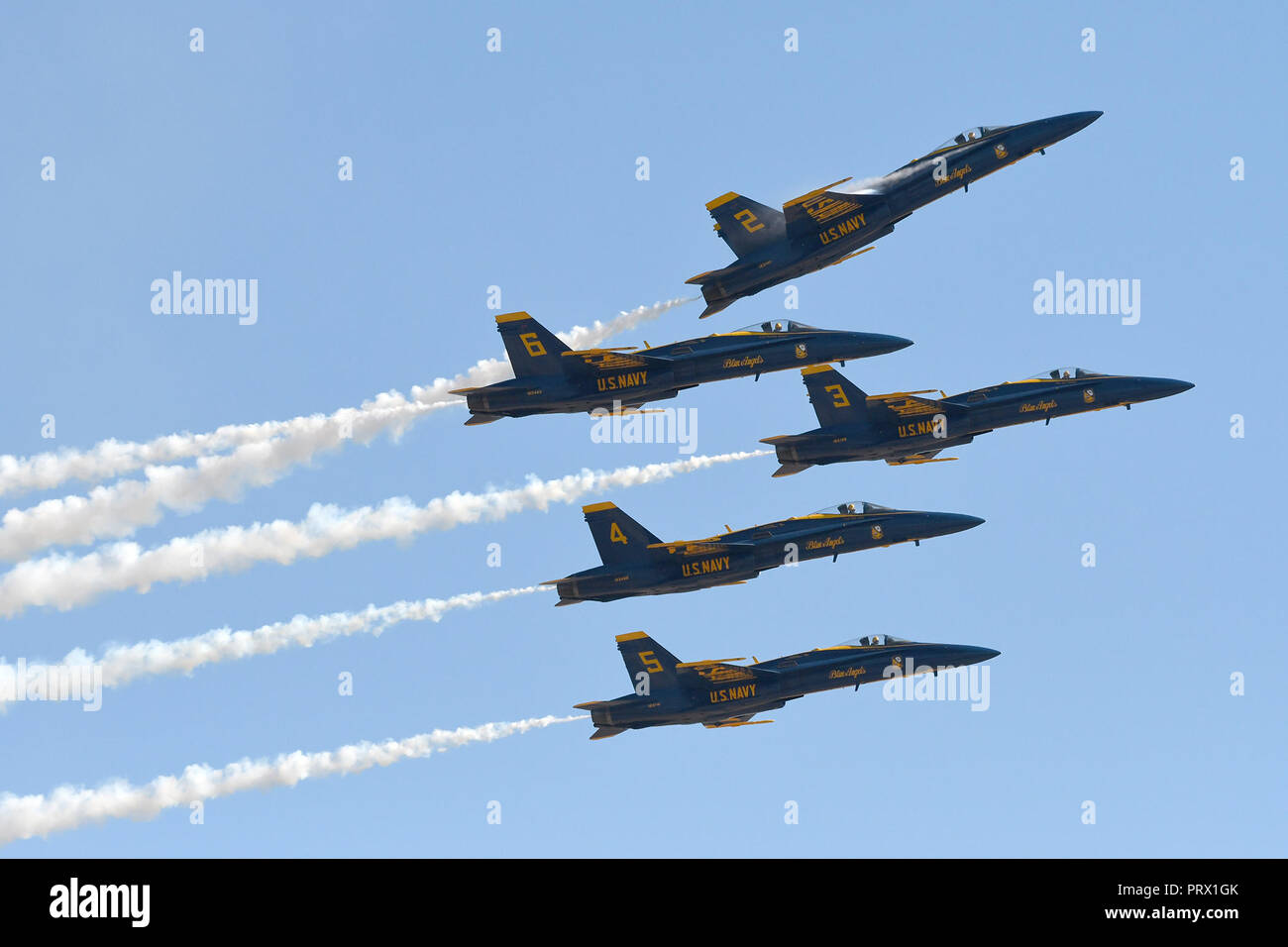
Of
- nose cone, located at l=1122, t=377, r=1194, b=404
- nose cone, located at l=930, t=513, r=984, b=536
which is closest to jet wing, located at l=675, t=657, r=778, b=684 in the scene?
nose cone, located at l=930, t=513, r=984, b=536

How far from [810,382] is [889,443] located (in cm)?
380

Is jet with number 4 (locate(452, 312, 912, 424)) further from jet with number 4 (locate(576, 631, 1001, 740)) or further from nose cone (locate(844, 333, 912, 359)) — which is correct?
jet with number 4 (locate(576, 631, 1001, 740))

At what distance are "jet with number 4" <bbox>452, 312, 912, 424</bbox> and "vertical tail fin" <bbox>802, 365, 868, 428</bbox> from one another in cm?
150

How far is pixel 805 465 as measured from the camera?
70.8m

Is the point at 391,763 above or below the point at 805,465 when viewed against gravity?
below

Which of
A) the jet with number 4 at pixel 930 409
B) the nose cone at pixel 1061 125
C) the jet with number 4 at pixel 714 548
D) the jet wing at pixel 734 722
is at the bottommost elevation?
the jet wing at pixel 734 722

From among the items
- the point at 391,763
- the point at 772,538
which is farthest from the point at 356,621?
the point at 772,538

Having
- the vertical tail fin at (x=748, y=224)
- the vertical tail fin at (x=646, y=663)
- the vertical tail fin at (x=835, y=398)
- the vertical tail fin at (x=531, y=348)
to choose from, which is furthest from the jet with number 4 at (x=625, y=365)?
the vertical tail fin at (x=646, y=663)

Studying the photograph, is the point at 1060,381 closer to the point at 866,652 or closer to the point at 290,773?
the point at 866,652

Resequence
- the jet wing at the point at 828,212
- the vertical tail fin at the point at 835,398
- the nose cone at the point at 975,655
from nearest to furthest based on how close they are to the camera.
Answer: the jet wing at the point at 828,212, the vertical tail fin at the point at 835,398, the nose cone at the point at 975,655

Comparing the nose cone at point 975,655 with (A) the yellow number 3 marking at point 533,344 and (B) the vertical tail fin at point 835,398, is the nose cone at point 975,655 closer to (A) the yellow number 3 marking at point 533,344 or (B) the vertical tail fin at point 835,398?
(B) the vertical tail fin at point 835,398

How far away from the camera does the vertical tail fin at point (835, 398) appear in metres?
71.2

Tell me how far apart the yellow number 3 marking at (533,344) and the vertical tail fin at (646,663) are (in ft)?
39.4

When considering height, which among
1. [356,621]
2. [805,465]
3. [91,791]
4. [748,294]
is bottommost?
[91,791]
